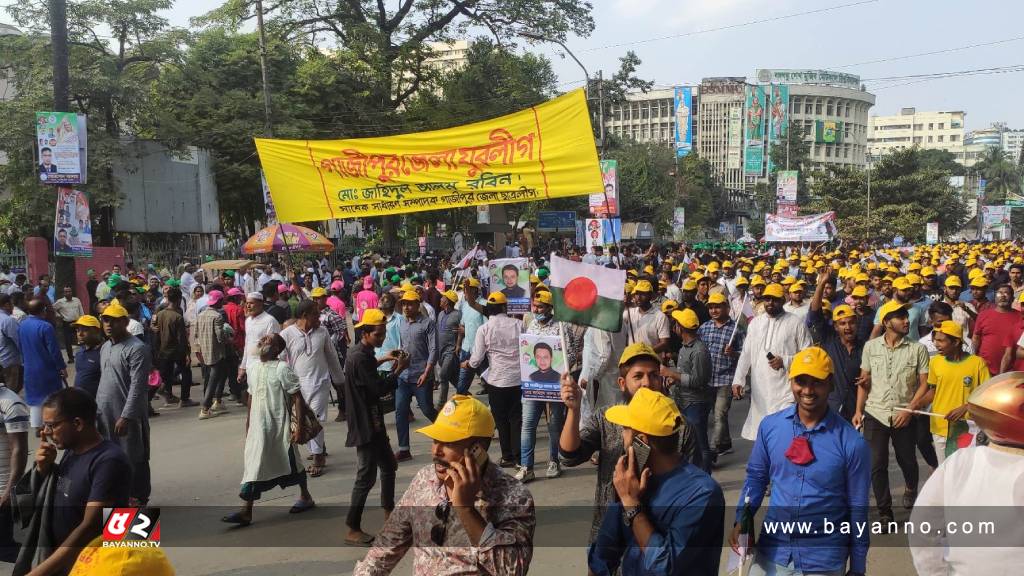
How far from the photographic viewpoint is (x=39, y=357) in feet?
23.9

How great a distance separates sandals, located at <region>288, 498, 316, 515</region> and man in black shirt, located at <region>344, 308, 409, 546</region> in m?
0.96

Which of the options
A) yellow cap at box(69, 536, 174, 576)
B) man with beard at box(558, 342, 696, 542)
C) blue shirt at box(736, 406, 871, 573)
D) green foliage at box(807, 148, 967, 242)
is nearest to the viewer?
yellow cap at box(69, 536, 174, 576)

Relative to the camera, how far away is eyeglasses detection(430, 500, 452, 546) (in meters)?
2.68

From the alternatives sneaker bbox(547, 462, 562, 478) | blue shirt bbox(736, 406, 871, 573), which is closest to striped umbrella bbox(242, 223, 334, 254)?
sneaker bbox(547, 462, 562, 478)

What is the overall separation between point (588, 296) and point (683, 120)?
110 meters

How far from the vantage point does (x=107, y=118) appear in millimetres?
25078

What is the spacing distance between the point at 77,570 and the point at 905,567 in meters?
4.74

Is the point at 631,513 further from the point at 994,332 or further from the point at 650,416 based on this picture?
the point at 994,332

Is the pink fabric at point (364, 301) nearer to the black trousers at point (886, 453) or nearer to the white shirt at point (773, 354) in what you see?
the white shirt at point (773, 354)

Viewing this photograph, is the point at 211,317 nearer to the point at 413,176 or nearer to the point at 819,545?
the point at 413,176

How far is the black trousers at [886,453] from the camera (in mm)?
5695

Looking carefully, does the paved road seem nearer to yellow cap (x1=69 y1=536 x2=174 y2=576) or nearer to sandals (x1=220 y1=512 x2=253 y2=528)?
sandals (x1=220 y1=512 x2=253 y2=528)

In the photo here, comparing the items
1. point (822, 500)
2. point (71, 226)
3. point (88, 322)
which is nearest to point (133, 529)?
point (822, 500)

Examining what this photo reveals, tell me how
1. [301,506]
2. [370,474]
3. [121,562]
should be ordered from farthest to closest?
[301,506] → [370,474] → [121,562]
